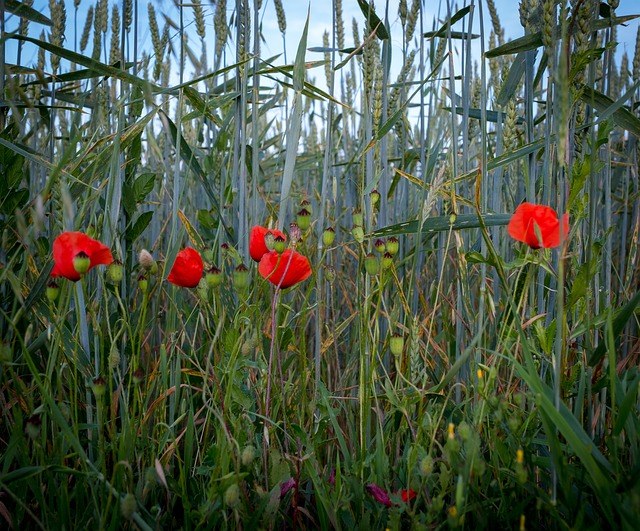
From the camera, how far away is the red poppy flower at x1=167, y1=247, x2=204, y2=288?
810mm

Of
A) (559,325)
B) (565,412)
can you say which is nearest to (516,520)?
(565,412)

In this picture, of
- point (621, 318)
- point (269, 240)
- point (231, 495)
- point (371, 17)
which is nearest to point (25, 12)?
point (371, 17)

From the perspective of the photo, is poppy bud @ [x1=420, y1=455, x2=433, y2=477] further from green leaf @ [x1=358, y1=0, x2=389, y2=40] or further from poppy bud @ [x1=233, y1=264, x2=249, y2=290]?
green leaf @ [x1=358, y1=0, x2=389, y2=40]

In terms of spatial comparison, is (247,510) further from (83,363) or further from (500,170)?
(500,170)

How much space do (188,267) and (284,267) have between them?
0.48ft

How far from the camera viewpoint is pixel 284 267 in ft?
2.61

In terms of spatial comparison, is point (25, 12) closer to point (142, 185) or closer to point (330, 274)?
point (142, 185)

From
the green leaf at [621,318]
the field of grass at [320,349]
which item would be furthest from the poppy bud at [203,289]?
the green leaf at [621,318]

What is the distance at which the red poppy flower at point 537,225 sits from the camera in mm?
715

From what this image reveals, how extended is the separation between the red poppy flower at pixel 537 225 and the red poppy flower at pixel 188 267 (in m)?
0.45

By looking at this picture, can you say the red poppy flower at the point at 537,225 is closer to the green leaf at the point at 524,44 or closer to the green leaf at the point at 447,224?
the green leaf at the point at 447,224

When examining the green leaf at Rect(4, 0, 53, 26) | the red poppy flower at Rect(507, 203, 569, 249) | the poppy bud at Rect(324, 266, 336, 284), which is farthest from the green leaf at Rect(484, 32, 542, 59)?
the green leaf at Rect(4, 0, 53, 26)

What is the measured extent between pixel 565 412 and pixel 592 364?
0.22m

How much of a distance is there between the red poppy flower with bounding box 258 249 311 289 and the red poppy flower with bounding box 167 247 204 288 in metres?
0.10
